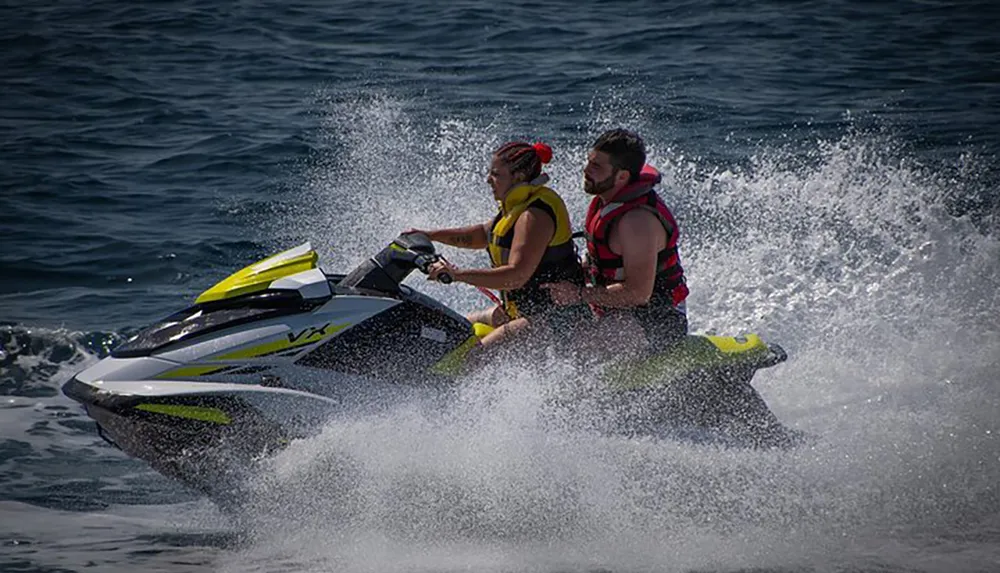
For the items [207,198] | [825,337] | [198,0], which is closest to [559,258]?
[825,337]

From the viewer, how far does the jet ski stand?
4.90 meters

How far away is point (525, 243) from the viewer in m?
5.32

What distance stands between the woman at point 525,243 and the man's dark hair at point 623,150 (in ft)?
0.96

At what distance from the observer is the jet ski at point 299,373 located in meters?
4.90

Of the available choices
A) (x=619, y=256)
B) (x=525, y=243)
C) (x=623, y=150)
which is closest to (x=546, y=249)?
(x=525, y=243)

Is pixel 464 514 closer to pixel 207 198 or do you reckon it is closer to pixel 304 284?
pixel 304 284

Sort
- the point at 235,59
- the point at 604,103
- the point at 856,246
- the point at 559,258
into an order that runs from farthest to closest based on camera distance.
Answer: the point at 235,59
the point at 604,103
the point at 856,246
the point at 559,258

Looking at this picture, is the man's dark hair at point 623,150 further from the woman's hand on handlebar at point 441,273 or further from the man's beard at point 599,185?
the woman's hand on handlebar at point 441,273

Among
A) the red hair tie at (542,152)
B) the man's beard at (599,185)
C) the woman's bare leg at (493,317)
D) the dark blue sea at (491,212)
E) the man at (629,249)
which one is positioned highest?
the red hair tie at (542,152)

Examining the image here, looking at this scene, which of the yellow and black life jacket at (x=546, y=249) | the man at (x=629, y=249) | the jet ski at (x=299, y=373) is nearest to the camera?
the jet ski at (x=299, y=373)

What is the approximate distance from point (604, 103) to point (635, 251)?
751 cm

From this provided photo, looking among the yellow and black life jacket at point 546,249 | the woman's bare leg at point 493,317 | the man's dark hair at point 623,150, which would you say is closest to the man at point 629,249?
the man's dark hair at point 623,150

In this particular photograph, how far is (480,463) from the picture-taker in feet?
16.9

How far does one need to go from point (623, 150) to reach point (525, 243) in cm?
59
